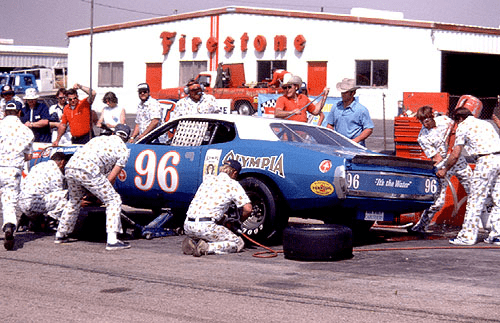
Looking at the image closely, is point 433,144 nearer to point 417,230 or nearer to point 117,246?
point 417,230

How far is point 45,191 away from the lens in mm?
10492

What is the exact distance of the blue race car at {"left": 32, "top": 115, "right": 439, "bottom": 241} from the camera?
8.99 meters

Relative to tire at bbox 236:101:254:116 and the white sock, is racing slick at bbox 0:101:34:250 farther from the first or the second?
tire at bbox 236:101:254:116

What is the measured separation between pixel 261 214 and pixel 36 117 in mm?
6121

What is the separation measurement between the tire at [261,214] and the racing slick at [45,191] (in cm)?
253

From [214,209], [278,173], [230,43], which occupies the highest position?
[230,43]

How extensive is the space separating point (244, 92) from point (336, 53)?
827 centimetres

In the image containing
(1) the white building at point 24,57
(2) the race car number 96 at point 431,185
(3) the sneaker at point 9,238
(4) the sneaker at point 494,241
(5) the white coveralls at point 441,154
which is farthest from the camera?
(1) the white building at point 24,57

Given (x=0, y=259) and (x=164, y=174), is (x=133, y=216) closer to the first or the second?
(x=164, y=174)

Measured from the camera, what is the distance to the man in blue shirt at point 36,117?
1387 cm

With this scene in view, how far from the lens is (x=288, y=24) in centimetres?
3778

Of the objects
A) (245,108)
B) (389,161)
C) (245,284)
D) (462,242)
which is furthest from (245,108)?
(245,284)

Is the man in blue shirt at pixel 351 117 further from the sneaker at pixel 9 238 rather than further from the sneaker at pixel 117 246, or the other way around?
the sneaker at pixel 9 238

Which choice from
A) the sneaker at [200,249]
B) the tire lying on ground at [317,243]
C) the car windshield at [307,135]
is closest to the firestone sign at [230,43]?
the car windshield at [307,135]
